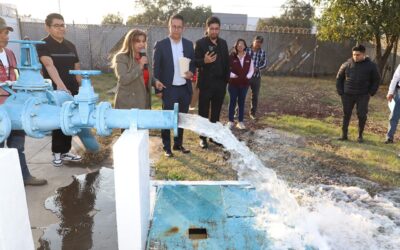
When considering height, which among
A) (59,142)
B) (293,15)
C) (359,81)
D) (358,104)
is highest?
(293,15)

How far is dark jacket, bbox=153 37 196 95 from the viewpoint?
4.73 metres

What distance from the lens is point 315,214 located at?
3.44m

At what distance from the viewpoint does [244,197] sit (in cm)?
365

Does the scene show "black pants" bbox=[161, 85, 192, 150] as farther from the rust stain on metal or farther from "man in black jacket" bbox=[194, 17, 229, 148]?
the rust stain on metal

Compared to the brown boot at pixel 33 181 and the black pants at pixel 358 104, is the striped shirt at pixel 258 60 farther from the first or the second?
the brown boot at pixel 33 181

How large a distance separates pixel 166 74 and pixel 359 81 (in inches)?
133

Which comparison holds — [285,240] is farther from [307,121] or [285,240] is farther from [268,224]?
[307,121]

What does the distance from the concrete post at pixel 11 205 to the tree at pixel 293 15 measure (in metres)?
33.0

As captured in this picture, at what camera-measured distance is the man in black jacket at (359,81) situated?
19.4ft

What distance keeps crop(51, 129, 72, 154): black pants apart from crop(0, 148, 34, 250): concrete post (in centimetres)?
231

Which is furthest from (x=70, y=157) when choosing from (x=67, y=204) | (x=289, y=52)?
(x=289, y=52)

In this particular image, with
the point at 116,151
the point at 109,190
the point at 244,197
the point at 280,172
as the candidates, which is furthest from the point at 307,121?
the point at 116,151

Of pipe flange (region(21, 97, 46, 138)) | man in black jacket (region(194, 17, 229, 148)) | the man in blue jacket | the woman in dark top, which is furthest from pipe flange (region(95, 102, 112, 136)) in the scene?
the woman in dark top

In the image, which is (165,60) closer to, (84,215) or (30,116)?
(84,215)
